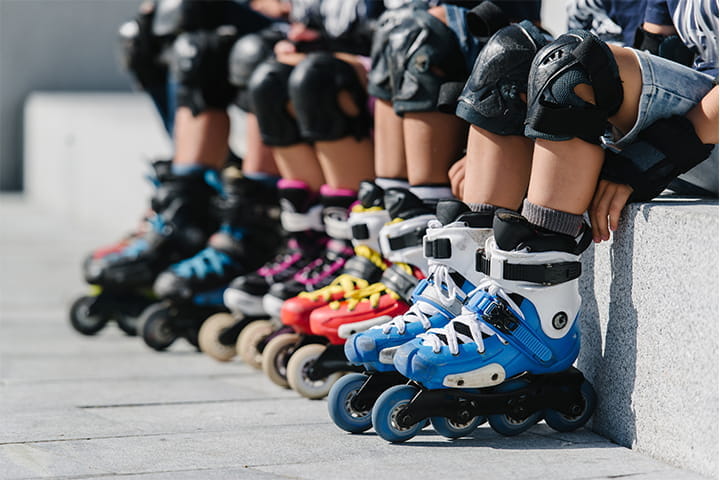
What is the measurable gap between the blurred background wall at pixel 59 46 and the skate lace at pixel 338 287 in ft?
23.3

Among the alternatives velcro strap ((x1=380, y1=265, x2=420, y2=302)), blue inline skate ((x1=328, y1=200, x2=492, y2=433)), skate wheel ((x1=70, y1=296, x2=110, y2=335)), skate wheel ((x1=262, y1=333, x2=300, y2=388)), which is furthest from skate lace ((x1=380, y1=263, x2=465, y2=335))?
skate wheel ((x1=70, y1=296, x2=110, y2=335))

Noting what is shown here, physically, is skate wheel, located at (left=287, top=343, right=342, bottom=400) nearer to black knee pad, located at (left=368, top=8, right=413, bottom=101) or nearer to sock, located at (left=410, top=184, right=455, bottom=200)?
sock, located at (left=410, top=184, right=455, bottom=200)

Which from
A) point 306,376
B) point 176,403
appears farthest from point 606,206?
point 176,403

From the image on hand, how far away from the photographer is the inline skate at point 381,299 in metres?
2.38

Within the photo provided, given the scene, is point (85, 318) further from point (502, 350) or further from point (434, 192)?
point (502, 350)

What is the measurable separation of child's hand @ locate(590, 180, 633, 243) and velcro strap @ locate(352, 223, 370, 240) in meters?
0.63

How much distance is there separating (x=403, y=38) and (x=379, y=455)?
36.9 inches

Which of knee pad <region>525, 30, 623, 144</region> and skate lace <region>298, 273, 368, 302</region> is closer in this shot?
knee pad <region>525, 30, 623, 144</region>

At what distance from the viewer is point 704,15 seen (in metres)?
Answer: 2.14

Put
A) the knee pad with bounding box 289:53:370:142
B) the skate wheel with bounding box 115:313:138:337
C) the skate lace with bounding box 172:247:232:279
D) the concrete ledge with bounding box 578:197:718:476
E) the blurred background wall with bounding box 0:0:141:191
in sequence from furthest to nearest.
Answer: the blurred background wall with bounding box 0:0:141:191 < the skate wheel with bounding box 115:313:138:337 < the skate lace with bounding box 172:247:232:279 < the knee pad with bounding box 289:53:370:142 < the concrete ledge with bounding box 578:197:718:476

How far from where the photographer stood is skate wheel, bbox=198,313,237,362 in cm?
305

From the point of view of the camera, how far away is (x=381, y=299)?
2.43 m

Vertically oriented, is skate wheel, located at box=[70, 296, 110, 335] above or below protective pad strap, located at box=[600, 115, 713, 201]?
below

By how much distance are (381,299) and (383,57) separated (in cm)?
55
